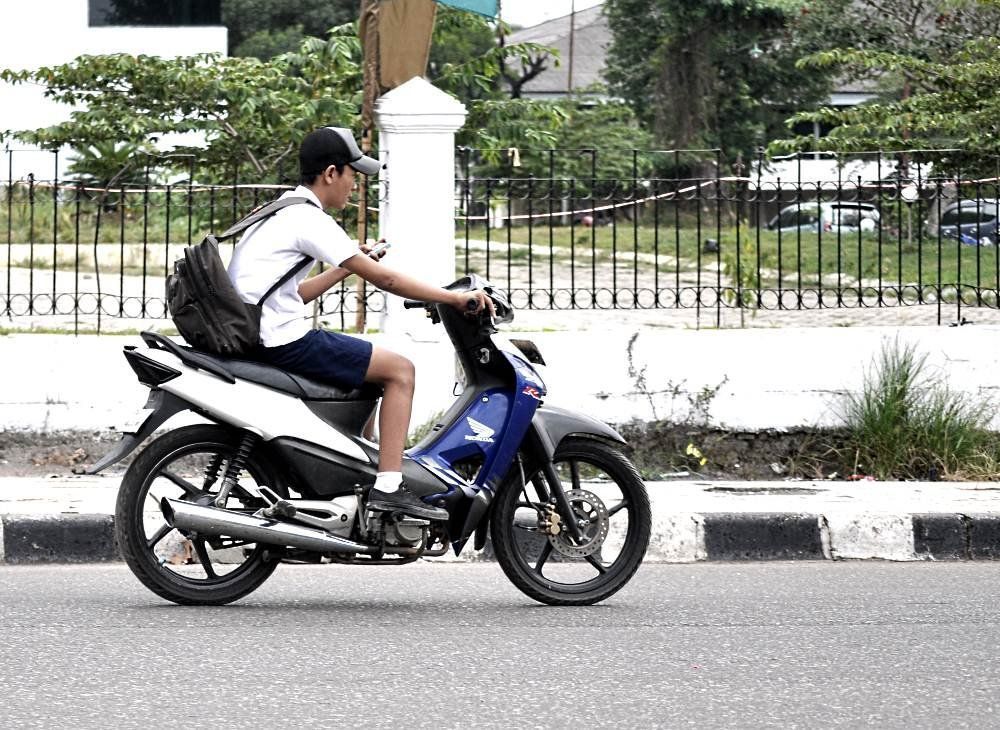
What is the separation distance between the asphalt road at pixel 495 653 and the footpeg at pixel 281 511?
0.34 metres

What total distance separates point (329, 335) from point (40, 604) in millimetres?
1400

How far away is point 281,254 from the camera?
5.38m

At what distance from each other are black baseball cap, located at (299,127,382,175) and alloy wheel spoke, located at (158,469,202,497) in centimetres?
114

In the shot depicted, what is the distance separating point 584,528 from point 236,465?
1.26 meters

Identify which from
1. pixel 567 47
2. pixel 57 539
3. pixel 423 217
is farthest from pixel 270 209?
pixel 567 47

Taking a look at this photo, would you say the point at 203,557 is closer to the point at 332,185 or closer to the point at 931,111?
the point at 332,185

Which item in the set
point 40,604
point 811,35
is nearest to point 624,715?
point 40,604

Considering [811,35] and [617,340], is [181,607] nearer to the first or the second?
[617,340]

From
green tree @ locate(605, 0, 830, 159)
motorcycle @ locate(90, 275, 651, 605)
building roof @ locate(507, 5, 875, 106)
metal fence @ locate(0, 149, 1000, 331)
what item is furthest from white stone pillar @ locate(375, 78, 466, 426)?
building roof @ locate(507, 5, 875, 106)

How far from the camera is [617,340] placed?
27.8 feet

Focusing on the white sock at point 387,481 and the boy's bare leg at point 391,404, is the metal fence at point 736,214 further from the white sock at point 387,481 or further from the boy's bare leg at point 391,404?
the white sock at point 387,481

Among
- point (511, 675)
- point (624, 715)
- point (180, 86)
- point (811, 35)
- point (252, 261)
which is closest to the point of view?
point (624, 715)

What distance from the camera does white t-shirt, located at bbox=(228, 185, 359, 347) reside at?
211 inches

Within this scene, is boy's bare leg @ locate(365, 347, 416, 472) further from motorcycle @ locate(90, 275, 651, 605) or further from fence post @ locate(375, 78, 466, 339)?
fence post @ locate(375, 78, 466, 339)
